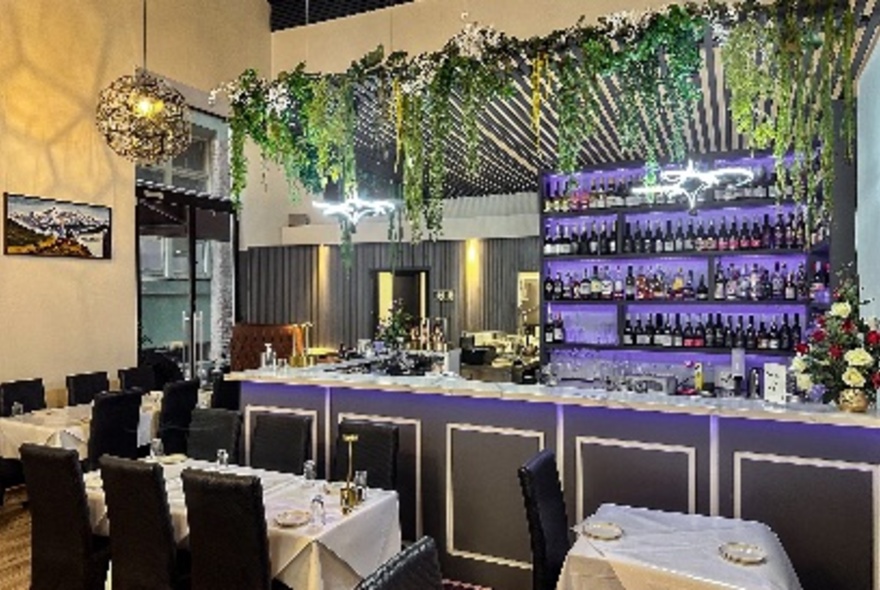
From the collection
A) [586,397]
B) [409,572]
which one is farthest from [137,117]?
[409,572]

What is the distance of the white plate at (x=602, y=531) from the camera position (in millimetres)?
2727

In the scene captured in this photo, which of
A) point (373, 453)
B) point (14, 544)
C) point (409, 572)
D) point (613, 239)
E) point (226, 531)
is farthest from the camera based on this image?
point (613, 239)

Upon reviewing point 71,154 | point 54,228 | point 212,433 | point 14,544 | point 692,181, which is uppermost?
point 71,154

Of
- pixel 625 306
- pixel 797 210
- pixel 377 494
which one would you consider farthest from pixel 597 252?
pixel 377 494

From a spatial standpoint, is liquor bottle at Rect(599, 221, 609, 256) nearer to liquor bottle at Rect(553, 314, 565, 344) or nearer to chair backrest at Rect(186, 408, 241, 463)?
liquor bottle at Rect(553, 314, 565, 344)

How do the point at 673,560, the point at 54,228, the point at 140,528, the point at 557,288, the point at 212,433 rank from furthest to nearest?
the point at 557,288
the point at 54,228
the point at 212,433
the point at 140,528
the point at 673,560

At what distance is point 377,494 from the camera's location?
11.4ft

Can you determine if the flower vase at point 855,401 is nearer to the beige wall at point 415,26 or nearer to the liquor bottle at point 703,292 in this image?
the liquor bottle at point 703,292

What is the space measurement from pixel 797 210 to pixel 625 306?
1.95 meters

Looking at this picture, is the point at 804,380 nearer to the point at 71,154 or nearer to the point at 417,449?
the point at 417,449

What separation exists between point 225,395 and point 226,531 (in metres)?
4.05

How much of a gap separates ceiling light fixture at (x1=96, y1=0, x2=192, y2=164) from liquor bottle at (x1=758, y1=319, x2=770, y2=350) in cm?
621

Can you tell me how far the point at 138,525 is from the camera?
320 cm

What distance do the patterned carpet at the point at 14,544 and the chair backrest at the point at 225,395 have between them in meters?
1.83
